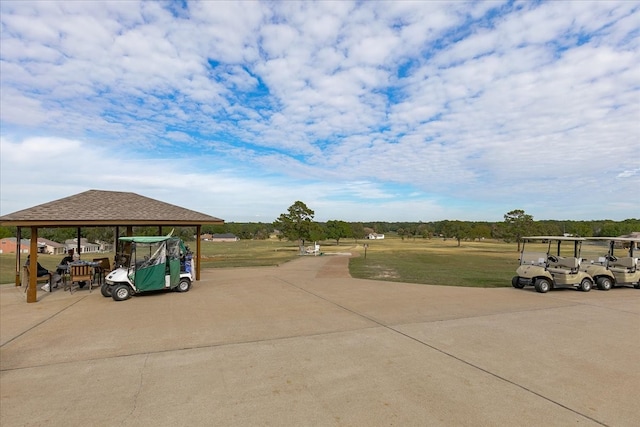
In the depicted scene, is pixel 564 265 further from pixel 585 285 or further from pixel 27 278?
pixel 27 278

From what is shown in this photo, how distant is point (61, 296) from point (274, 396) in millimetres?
11904

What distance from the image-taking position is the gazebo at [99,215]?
1198 cm

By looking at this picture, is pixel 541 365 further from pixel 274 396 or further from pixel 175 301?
pixel 175 301

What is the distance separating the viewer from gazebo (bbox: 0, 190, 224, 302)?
39.3 ft

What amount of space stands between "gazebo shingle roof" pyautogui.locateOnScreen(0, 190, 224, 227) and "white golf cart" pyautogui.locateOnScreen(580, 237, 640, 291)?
1557 cm

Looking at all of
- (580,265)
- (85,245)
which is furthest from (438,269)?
(85,245)

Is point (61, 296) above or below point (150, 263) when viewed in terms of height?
below

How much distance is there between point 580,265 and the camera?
14.2 m

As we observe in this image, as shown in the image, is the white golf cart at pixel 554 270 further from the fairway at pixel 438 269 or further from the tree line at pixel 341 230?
the tree line at pixel 341 230

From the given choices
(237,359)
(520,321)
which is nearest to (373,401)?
(237,359)

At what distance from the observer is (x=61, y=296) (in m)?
12.8

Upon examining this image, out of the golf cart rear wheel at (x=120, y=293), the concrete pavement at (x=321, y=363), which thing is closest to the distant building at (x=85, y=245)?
the golf cart rear wheel at (x=120, y=293)

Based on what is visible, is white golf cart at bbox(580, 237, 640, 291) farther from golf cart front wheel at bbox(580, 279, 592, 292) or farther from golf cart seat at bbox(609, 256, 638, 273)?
golf cart front wheel at bbox(580, 279, 592, 292)

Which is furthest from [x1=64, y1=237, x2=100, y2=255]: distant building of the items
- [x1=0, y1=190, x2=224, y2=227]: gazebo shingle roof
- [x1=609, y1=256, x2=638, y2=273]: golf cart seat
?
[x1=609, y1=256, x2=638, y2=273]: golf cart seat
